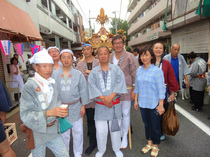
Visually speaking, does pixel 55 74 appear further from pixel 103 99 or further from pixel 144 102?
pixel 144 102

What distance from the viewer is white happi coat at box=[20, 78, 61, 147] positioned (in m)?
1.55

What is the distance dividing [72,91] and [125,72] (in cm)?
124

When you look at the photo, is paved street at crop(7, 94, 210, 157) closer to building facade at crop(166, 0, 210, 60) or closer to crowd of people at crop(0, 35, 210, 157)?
crowd of people at crop(0, 35, 210, 157)

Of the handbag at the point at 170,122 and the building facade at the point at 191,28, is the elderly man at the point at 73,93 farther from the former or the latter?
the building facade at the point at 191,28

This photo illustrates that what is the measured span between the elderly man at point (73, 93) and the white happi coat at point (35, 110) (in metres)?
0.61

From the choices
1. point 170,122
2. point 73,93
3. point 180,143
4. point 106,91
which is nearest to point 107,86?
point 106,91

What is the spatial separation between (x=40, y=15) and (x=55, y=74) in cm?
876

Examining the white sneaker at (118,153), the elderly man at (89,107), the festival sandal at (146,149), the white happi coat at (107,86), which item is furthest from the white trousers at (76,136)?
the festival sandal at (146,149)

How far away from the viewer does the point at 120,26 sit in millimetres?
41906

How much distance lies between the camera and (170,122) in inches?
101

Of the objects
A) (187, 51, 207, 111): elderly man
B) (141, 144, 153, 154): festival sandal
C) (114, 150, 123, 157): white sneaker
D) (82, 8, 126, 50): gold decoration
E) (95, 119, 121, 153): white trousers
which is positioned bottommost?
(114, 150, 123, 157): white sneaker

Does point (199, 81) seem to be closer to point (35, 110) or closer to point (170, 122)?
point (170, 122)

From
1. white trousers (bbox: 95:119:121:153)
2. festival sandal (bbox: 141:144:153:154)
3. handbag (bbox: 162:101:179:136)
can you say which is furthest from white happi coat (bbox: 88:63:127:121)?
Answer: handbag (bbox: 162:101:179:136)

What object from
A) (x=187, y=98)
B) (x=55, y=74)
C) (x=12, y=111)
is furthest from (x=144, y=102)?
(x=12, y=111)
